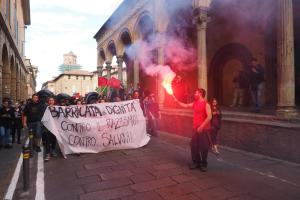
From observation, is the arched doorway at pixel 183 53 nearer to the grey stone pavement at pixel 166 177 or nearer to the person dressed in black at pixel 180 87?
the person dressed in black at pixel 180 87

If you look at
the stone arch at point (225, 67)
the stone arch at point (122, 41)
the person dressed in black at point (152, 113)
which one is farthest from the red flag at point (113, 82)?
the person dressed in black at point (152, 113)

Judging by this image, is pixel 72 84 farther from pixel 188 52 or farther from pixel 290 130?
pixel 290 130

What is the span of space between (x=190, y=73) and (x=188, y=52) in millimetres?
1276

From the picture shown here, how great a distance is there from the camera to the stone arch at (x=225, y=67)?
42.5 ft

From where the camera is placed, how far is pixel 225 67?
14.0 metres

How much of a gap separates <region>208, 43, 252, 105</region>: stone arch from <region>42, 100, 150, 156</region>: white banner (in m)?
6.66

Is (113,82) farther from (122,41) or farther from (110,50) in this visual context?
(110,50)

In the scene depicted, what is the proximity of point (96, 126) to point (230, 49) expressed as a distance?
8.59m

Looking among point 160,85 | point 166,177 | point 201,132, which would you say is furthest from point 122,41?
point 166,177

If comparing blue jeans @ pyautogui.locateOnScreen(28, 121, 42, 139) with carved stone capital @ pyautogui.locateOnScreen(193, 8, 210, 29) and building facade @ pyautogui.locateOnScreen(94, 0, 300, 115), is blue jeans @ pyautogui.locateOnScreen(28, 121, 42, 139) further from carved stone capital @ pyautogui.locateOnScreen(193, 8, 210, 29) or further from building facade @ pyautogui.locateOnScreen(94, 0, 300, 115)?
carved stone capital @ pyautogui.locateOnScreen(193, 8, 210, 29)

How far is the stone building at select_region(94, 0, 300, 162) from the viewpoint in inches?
276

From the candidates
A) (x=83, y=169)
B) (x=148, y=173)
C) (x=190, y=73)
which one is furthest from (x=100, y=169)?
(x=190, y=73)

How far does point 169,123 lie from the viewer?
11.6 metres

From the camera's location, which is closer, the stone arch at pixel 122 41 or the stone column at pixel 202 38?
the stone column at pixel 202 38
